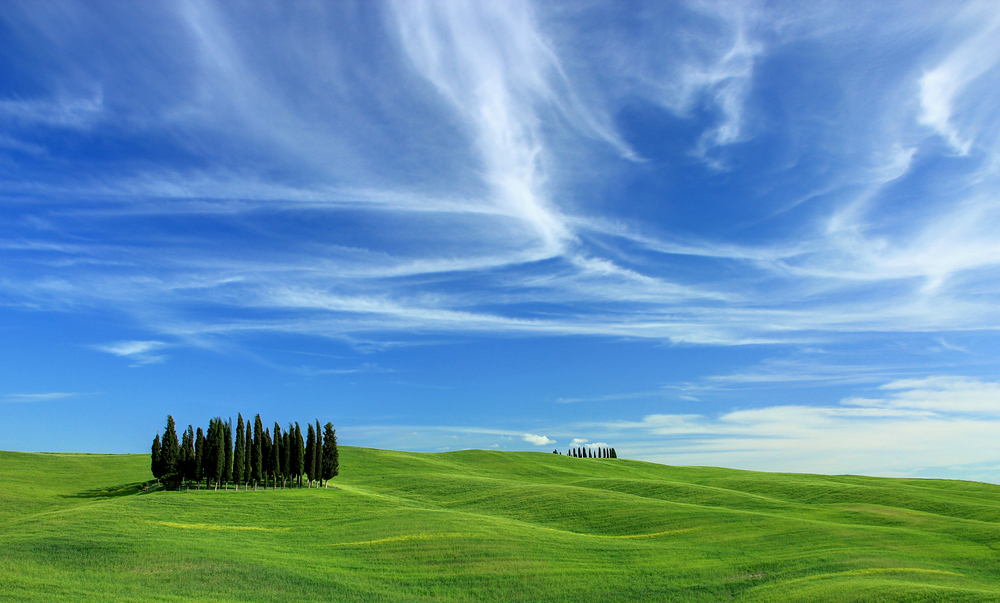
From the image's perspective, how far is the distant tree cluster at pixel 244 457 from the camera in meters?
68.6

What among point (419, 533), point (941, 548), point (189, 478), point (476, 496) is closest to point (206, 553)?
point (419, 533)

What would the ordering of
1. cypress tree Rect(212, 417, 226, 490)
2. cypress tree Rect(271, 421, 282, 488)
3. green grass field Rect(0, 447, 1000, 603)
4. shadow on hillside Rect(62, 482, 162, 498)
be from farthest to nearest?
cypress tree Rect(271, 421, 282, 488) < cypress tree Rect(212, 417, 226, 490) < shadow on hillside Rect(62, 482, 162, 498) < green grass field Rect(0, 447, 1000, 603)

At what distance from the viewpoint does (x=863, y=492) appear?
69.4 metres

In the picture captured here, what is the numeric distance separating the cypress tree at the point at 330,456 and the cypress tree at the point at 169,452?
55.1 feet

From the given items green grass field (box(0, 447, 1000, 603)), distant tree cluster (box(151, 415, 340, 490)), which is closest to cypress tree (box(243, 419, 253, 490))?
distant tree cluster (box(151, 415, 340, 490))

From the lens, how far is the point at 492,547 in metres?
38.7

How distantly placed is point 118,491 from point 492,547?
52.6 meters

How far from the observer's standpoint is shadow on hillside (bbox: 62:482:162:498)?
64.9 m

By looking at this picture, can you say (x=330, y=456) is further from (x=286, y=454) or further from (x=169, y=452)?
(x=169, y=452)

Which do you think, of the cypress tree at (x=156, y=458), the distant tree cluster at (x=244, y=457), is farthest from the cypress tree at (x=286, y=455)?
the cypress tree at (x=156, y=458)

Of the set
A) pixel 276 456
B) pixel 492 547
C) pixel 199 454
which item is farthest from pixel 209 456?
pixel 492 547

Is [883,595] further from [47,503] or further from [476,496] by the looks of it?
[47,503]

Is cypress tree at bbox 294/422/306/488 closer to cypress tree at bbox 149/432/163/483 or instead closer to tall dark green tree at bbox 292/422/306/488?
tall dark green tree at bbox 292/422/306/488

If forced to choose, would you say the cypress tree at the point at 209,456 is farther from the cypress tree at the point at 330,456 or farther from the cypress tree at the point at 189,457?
the cypress tree at the point at 330,456
